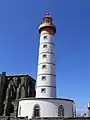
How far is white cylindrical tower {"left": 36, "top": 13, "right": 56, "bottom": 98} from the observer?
33188 mm

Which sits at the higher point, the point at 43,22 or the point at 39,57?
the point at 43,22

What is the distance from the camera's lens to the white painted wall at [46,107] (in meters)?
30.4

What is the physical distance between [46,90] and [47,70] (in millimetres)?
3202

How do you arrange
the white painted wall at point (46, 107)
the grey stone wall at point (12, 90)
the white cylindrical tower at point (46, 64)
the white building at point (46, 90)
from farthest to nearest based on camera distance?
1. the grey stone wall at point (12, 90)
2. the white cylindrical tower at point (46, 64)
3. the white building at point (46, 90)
4. the white painted wall at point (46, 107)

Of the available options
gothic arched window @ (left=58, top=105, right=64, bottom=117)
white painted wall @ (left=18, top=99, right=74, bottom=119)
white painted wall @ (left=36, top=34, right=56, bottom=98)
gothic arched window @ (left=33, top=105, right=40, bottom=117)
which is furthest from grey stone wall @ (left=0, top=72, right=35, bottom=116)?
gothic arched window @ (left=58, top=105, right=64, bottom=117)

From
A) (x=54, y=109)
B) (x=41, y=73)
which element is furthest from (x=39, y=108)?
(x=41, y=73)

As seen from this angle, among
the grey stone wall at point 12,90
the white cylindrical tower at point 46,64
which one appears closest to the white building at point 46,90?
the white cylindrical tower at point 46,64

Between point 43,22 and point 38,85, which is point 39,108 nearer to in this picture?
point 38,85

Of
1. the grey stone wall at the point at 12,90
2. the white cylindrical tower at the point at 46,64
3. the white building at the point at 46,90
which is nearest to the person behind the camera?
the white building at the point at 46,90

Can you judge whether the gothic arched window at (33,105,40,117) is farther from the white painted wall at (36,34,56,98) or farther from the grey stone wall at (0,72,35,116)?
the grey stone wall at (0,72,35,116)

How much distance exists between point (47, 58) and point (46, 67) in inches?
61.0

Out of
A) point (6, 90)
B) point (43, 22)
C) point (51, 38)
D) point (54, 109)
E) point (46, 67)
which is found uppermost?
point (43, 22)

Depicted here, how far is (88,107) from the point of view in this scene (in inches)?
1099

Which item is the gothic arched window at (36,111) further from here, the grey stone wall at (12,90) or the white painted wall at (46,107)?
the grey stone wall at (12,90)
